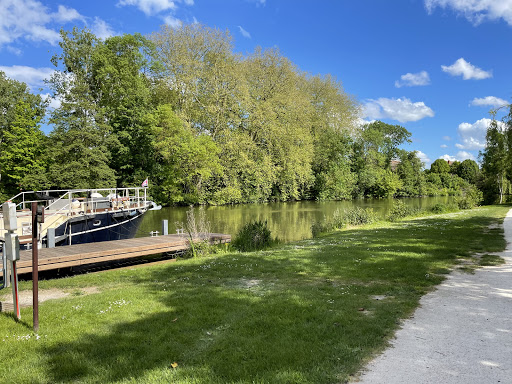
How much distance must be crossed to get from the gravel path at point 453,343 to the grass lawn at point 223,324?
0.80 ft

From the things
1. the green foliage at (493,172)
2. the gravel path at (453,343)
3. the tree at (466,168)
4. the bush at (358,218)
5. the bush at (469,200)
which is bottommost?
the gravel path at (453,343)

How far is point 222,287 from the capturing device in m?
6.70

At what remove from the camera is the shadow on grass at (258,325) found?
353 cm

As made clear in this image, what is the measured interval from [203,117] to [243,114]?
445cm

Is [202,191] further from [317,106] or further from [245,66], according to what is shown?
[317,106]

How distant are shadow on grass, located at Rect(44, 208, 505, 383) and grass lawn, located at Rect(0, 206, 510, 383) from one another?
15 mm

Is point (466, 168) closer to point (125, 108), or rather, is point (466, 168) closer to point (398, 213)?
point (398, 213)

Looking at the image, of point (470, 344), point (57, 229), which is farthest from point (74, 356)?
point (57, 229)

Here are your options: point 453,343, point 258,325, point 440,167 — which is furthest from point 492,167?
point 440,167

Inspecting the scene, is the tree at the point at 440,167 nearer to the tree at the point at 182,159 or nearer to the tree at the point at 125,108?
the tree at the point at 182,159

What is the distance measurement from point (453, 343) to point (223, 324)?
2889mm

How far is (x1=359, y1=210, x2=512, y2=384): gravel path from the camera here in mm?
3311

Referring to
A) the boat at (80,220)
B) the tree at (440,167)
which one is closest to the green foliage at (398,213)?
the boat at (80,220)

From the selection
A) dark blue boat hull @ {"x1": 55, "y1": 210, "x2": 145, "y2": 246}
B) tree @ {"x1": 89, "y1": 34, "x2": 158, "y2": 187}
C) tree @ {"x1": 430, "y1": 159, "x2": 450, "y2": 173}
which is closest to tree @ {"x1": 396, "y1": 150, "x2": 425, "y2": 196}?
tree @ {"x1": 430, "y1": 159, "x2": 450, "y2": 173}
